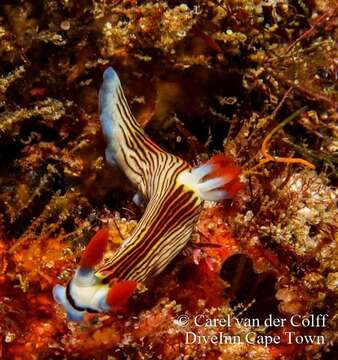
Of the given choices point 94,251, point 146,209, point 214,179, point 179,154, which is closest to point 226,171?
point 214,179

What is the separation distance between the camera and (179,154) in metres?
3.92

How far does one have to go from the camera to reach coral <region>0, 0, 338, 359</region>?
3117 millimetres

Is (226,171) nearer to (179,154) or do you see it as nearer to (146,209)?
(146,209)

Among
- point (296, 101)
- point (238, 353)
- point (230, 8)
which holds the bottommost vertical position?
point (238, 353)

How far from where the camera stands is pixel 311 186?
375 centimetres

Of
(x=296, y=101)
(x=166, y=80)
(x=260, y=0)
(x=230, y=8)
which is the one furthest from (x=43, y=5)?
(x=296, y=101)

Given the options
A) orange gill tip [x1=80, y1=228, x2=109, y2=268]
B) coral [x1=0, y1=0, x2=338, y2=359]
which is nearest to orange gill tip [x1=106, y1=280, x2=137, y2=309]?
orange gill tip [x1=80, y1=228, x2=109, y2=268]

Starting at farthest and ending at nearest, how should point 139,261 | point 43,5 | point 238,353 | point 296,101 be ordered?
1. point 296,101
2. point 238,353
3. point 43,5
4. point 139,261

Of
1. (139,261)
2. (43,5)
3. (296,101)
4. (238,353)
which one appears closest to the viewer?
(139,261)

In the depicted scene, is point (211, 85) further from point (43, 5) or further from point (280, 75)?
point (43, 5)

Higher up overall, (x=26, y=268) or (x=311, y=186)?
(x=311, y=186)

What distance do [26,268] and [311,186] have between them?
2.10 m

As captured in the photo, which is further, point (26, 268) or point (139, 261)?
point (26, 268)

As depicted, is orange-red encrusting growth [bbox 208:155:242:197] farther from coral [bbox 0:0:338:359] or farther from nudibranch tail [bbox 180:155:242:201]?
coral [bbox 0:0:338:359]
